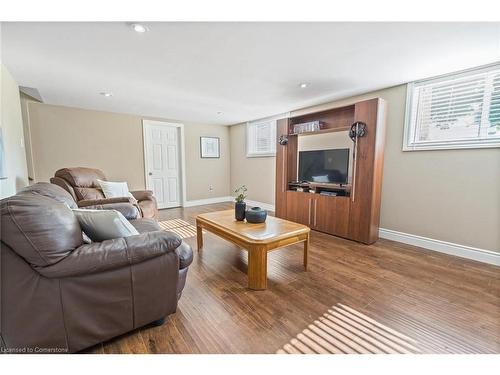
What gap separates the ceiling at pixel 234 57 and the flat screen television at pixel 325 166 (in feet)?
2.85

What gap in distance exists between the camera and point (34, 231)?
1064mm

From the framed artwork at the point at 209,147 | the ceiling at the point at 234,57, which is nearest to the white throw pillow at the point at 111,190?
the ceiling at the point at 234,57

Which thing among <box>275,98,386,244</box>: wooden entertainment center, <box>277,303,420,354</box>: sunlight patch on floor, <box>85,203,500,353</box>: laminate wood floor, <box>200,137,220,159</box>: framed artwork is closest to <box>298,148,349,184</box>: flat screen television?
<box>275,98,386,244</box>: wooden entertainment center

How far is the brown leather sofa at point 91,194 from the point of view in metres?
2.73

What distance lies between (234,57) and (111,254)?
1932mm

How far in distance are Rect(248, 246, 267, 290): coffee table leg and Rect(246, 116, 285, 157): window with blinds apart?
3.26 m

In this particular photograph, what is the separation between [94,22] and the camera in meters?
1.57

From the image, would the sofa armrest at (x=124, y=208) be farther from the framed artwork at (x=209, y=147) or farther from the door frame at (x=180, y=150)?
the framed artwork at (x=209, y=147)

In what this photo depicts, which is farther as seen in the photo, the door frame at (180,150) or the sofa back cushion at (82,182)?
the door frame at (180,150)

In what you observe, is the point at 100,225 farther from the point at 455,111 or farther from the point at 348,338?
the point at 455,111

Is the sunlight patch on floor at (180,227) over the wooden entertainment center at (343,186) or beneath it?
beneath
